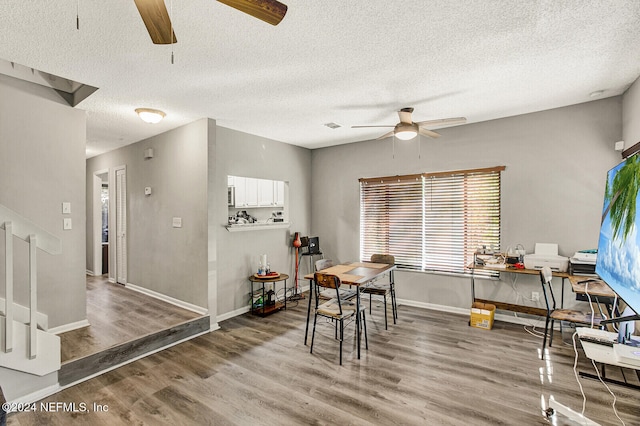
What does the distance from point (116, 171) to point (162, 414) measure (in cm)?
470

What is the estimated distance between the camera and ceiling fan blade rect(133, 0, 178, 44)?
4.08ft

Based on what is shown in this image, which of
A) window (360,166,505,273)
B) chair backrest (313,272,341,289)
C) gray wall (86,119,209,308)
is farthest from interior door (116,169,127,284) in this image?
window (360,166,505,273)

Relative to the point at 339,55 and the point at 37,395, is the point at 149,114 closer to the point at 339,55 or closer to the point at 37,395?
the point at 339,55

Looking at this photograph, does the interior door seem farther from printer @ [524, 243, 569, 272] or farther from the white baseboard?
printer @ [524, 243, 569, 272]

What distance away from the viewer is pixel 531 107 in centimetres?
364

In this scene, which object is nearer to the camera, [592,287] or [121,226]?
[592,287]

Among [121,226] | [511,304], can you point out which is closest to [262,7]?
[511,304]

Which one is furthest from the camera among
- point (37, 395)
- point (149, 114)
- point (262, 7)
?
point (149, 114)

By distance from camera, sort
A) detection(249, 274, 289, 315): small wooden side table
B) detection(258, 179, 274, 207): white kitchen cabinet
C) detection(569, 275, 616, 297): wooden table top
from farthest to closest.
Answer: detection(258, 179, 274, 207): white kitchen cabinet, detection(249, 274, 289, 315): small wooden side table, detection(569, 275, 616, 297): wooden table top

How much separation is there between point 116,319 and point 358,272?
2.95 metres

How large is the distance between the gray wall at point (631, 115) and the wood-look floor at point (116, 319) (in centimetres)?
509

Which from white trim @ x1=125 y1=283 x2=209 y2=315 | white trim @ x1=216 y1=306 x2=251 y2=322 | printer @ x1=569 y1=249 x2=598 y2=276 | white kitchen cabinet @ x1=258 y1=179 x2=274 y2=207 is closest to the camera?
printer @ x1=569 y1=249 x2=598 y2=276

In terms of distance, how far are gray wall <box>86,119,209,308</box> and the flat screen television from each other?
12.6 feet

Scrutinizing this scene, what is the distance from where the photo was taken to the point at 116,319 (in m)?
3.64
